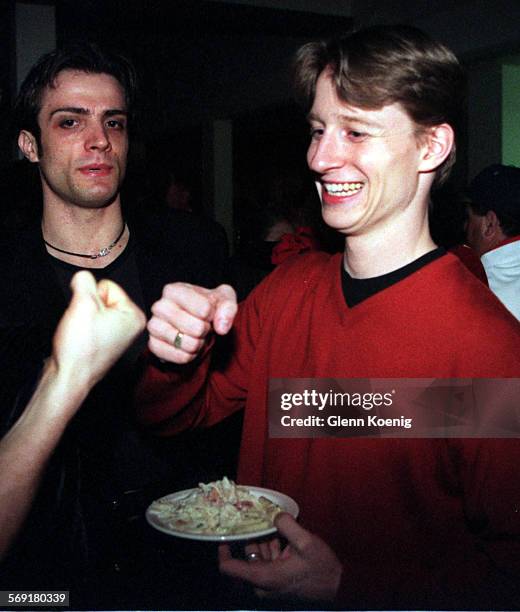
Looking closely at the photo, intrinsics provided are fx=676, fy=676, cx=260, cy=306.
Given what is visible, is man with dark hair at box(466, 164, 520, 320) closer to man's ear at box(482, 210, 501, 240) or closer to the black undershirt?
man's ear at box(482, 210, 501, 240)

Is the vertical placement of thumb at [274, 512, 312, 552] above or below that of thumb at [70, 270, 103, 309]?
below

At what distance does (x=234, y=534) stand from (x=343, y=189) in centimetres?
52

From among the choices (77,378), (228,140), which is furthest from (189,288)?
(228,140)

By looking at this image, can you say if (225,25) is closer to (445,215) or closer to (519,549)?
(445,215)

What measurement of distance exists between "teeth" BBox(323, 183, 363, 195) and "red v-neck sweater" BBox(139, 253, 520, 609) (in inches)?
5.5

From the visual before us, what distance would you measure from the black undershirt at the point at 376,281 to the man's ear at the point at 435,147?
0.42ft

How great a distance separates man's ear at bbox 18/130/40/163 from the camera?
1586 mm

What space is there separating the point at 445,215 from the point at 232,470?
804 millimetres

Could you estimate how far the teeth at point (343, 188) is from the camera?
1.01m

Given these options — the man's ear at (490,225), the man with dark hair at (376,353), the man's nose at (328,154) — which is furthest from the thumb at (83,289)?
the man's ear at (490,225)

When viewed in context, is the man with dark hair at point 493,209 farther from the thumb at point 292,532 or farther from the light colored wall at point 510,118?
the thumb at point 292,532

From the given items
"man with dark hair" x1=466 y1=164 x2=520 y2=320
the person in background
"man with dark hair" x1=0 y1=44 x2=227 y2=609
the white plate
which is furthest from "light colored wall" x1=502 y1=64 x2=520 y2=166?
the white plate

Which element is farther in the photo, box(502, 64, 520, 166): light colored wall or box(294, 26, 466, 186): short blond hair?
box(502, 64, 520, 166): light colored wall

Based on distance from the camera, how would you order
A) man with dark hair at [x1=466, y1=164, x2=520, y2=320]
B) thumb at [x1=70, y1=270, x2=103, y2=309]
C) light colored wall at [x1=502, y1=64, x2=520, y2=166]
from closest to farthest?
1. thumb at [x1=70, y1=270, x2=103, y2=309]
2. man with dark hair at [x1=466, y1=164, x2=520, y2=320]
3. light colored wall at [x1=502, y1=64, x2=520, y2=166]
